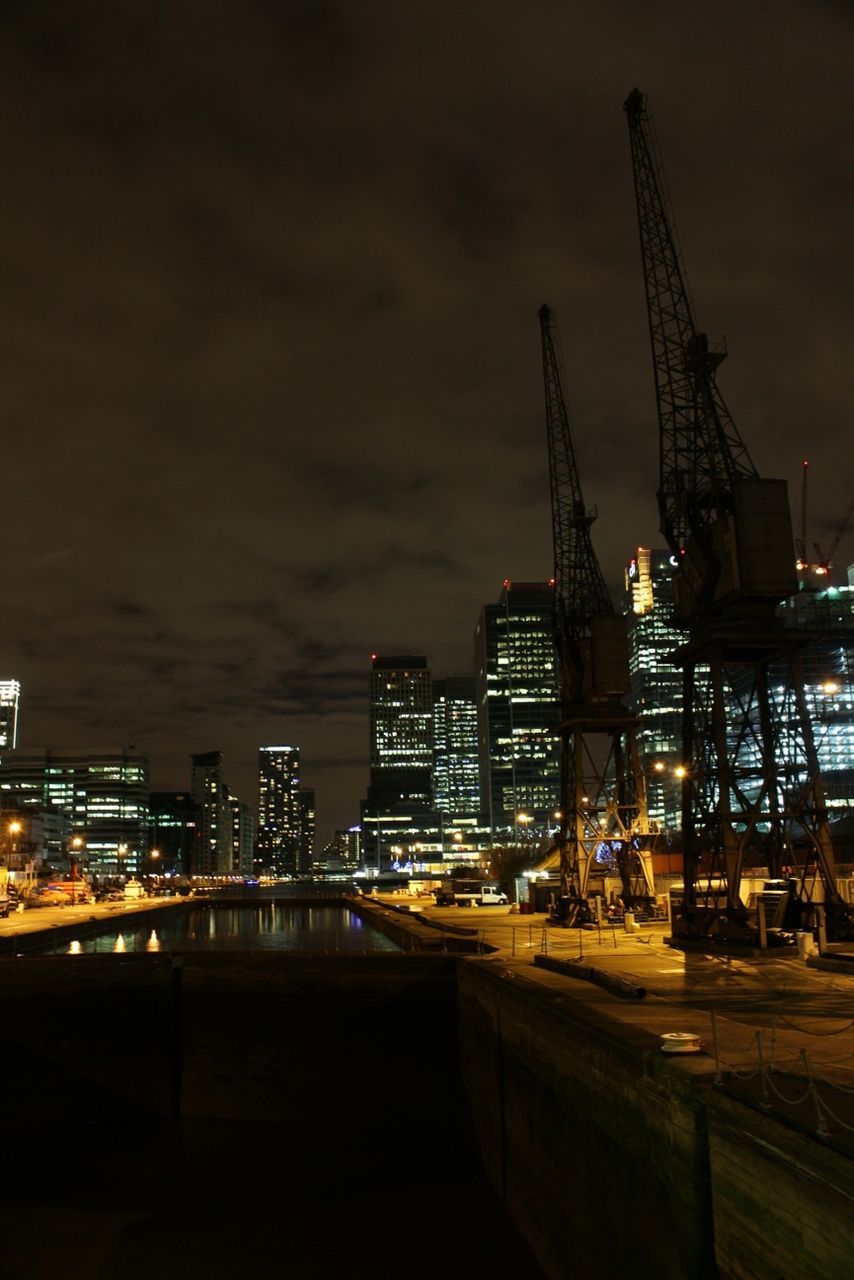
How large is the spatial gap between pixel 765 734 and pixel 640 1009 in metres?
19.8

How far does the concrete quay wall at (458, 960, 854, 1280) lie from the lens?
10023 mm

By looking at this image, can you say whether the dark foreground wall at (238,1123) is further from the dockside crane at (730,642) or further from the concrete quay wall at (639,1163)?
the dockside crane at (730,642)

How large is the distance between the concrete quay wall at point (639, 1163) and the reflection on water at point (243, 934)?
102 feet

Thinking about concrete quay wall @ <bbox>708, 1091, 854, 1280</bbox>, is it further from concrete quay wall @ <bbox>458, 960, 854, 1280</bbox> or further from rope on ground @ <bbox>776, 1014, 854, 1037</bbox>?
rope on ground @ <bbox>776, 1014, 854, 1037</bbox>

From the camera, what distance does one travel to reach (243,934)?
90500 millimetres

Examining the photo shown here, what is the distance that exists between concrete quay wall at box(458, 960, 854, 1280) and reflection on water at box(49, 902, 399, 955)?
1219 inches

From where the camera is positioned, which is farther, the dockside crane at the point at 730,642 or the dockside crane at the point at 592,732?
the dockside crane at the point at 592,732

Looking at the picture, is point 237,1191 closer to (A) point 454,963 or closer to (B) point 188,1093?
(B) point 188,1093

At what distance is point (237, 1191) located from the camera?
24.5 meters

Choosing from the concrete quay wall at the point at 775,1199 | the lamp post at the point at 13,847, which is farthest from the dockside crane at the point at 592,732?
the lamp post at the point at 13,847

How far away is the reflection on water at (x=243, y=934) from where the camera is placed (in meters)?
72.1

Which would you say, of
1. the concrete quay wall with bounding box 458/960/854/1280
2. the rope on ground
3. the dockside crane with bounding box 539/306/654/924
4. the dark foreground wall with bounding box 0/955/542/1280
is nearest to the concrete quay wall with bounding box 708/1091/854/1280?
the concrete quay wall with bounding box 458/960/854/1280

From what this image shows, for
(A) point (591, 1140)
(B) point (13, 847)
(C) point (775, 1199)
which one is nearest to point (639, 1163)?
(A) point (591, 1140)

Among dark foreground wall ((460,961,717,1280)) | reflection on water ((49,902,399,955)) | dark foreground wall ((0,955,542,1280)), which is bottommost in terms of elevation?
reflection on water ((49,902,399,955))
